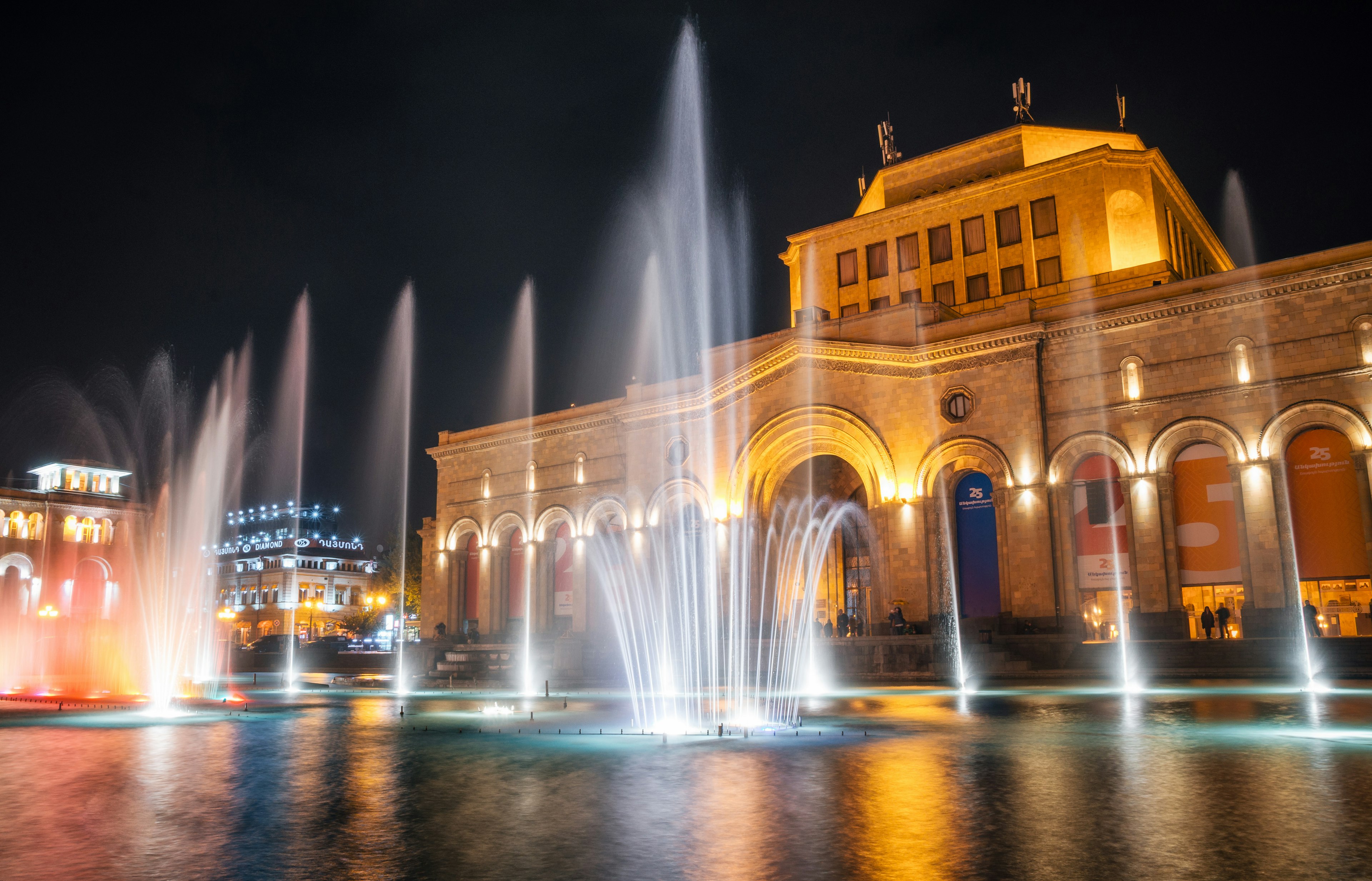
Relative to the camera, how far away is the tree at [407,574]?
75.9 meters

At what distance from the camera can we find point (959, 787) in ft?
29.0

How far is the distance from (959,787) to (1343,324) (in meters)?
25.3

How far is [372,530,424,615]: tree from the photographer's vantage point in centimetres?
7594

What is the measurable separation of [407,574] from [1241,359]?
62.9 m

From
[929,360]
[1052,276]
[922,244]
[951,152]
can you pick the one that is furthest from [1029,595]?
[951,152]

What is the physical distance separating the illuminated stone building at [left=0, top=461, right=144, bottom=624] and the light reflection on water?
6356cm

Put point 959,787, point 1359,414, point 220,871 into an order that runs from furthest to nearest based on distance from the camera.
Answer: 1. point 1359,414
2. point 959,787
3. point 220,871

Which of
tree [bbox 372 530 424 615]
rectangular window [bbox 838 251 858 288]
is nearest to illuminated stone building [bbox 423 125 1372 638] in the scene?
rectangular window [bbox 838 251 858 288]

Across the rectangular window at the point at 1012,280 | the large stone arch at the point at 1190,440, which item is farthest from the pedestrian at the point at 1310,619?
the rectangular window at the point at 1012,280

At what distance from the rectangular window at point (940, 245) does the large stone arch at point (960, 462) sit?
39.1 feet

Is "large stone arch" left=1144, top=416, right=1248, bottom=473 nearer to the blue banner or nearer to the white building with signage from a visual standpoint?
the blue banner

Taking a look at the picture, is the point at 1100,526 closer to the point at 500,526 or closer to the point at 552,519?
the point at 552,519

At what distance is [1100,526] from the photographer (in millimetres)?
30578

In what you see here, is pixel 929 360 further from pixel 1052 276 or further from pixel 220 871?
pixel 220 871
